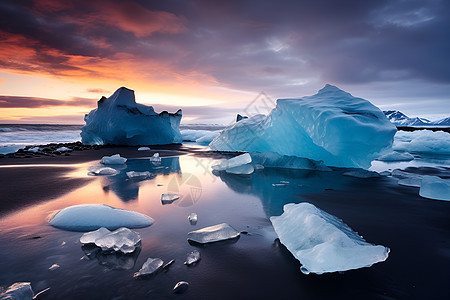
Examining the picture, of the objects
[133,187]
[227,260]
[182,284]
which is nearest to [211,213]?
[227,260]

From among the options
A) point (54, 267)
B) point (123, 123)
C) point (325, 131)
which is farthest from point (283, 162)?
point (123, 123)

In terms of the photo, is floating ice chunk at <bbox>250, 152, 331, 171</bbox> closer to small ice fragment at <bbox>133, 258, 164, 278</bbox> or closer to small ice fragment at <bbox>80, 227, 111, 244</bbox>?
small ice fragment at <bbox>80, 227, 111, 244</bbox>

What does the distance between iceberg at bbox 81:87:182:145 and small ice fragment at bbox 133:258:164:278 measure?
10.8 m

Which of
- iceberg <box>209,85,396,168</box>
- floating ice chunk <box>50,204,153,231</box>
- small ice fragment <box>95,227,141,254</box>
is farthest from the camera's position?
iceberg <box>209,85,396,168</box>

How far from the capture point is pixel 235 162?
5004 millimetres

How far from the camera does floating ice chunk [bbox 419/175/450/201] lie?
3105 mm

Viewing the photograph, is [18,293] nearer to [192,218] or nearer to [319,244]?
[192,218]

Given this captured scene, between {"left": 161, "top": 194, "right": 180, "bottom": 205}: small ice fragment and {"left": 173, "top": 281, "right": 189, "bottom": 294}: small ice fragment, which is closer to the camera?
{"left": 173, "top": 281, "right": 189, "bottom": 294}: small ice fragment

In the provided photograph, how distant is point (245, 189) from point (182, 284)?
254 cm

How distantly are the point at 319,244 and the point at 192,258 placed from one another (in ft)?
2.65

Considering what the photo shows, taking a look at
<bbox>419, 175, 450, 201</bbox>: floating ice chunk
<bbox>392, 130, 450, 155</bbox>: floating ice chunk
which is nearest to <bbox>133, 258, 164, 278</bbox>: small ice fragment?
<bbox>419, 175, 450, 201</bbox>: floating ice chunk

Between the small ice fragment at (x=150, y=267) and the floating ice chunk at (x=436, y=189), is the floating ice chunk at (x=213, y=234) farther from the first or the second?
the floating ice chunk at (x=436, y=189)

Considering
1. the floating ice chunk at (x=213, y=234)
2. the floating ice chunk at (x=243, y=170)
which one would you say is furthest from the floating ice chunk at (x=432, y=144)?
the floating ice chunk at (x=213, y=234)

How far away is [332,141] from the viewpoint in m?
5.20
